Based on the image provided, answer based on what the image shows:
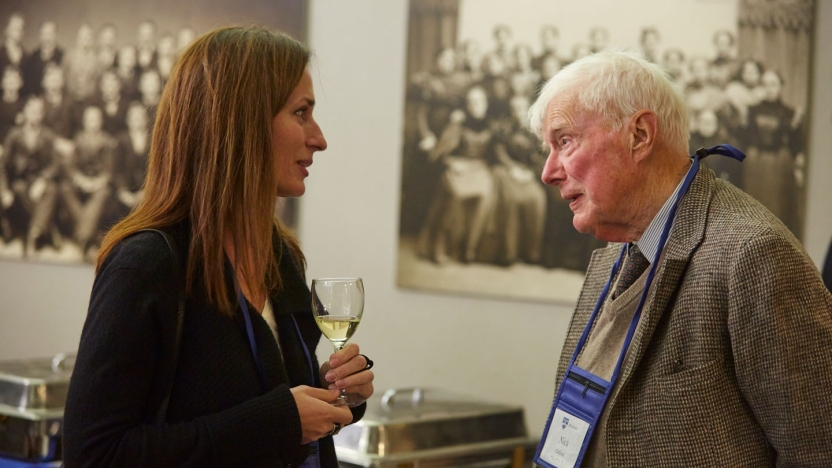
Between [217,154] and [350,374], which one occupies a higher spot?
[217,154]

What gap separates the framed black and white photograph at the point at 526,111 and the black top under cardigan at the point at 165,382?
2.01m

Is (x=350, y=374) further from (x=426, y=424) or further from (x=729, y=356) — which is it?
(x=426, y=424)

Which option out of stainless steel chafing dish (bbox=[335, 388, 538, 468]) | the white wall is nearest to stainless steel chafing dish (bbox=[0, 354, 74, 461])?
stainless steel chafing dish (bbox=[335, 388, 538, 468])

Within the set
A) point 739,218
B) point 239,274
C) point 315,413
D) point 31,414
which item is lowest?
point 31,414

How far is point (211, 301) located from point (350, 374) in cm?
34

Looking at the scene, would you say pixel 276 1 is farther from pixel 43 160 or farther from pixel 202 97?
pixel 202 97

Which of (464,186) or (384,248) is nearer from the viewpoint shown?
(464,186)

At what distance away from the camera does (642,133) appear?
196 centimetres

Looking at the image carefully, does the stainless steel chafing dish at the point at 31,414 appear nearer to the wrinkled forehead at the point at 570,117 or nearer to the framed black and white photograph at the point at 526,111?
the framed black and white photograph at the point at 526,111

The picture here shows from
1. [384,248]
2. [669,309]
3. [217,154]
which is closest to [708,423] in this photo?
[669,309]

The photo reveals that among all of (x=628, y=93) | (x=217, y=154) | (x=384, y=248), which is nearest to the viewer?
(x=217, y=154)

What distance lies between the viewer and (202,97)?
170 centimetres

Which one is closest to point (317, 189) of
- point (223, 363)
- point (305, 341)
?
point (305, 341)

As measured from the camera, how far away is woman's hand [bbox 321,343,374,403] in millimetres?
1779
